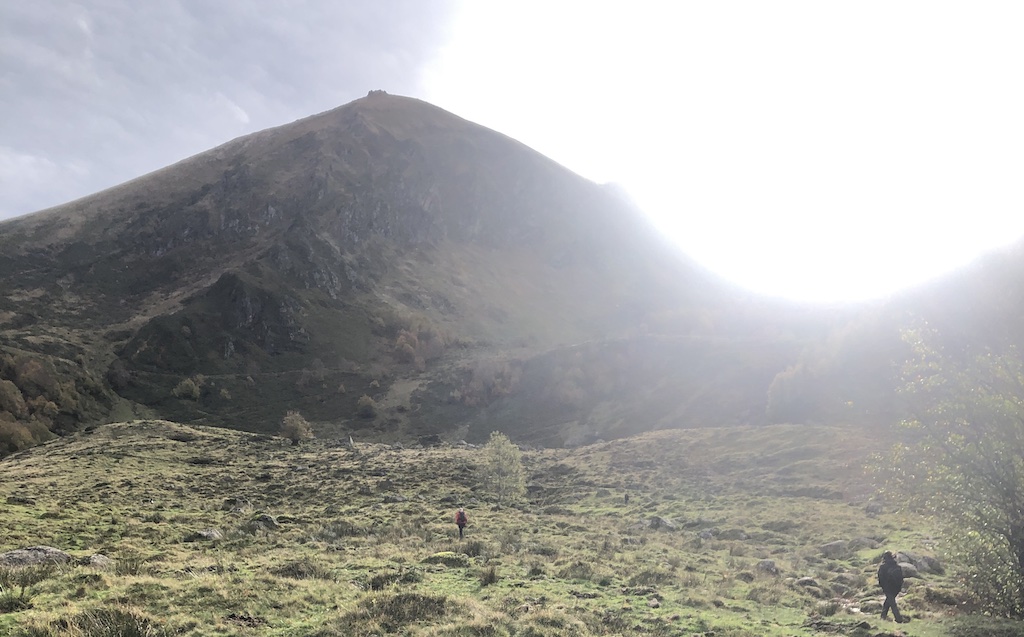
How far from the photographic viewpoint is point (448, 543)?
27.5 meters

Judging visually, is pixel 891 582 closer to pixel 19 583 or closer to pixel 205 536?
pixel 19 583

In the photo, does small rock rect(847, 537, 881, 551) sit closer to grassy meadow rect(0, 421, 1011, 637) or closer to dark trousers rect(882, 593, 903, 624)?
grassy meadow rect(0, 421, 1011, 637)

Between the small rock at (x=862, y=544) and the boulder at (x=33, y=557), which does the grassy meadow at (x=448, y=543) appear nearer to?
the small rock at (x=862, y=544)

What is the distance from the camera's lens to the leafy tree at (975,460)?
1591 centimetres

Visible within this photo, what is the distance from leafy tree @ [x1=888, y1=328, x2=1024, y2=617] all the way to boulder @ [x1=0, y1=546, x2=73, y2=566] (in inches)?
1172

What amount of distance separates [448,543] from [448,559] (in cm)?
442

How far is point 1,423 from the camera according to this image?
64.6m

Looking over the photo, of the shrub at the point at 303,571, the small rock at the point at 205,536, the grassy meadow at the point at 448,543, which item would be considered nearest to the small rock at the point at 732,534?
the grassy meadow at the point at 448,543

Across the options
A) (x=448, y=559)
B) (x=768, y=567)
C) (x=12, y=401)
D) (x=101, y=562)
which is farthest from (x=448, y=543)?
(x=12, y=401)

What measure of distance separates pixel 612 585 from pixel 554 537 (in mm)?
10360

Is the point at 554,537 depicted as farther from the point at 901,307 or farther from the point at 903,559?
the point at 901,307

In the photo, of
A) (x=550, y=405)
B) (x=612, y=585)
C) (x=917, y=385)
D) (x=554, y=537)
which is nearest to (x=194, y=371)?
(x=550, y=405)

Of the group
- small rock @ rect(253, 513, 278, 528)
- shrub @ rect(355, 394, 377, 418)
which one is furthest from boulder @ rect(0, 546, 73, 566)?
shrub @ rect(355, 394, 377, 418)

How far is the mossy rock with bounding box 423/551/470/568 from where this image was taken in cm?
2277
